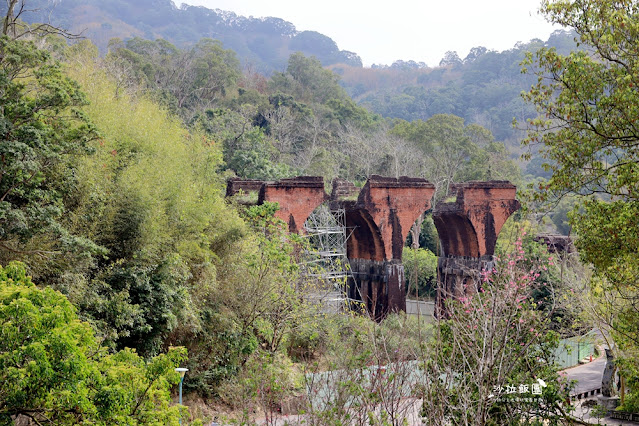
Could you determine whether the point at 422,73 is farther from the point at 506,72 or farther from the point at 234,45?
the point at 234,45

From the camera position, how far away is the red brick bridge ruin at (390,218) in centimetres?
1736

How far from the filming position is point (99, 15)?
8575 cm

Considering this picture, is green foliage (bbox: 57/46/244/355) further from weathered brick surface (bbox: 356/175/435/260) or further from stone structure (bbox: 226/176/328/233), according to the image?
weathered brick surface (bbox: 356/175/435/260)

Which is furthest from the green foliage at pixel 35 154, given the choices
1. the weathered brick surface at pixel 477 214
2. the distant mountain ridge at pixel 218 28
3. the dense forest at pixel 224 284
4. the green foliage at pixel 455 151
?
the distant mountain ridge at pixel 218 28

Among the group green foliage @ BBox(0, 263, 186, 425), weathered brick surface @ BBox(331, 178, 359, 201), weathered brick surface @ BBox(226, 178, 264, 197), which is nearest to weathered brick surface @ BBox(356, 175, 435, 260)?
weathered brick surface @ BBox(331, 178, 359, 201)

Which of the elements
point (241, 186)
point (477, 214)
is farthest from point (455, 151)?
point (241, 186)

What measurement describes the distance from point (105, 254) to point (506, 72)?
195 ft

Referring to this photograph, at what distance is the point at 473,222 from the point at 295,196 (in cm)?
673

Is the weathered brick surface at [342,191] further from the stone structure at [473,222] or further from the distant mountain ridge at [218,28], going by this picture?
the distant mountain ridge at [218,28]

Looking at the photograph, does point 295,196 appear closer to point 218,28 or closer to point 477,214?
point 477,214

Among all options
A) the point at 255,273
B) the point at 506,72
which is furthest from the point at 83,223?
the point at 506,72

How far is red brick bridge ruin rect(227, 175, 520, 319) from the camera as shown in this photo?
683 inches

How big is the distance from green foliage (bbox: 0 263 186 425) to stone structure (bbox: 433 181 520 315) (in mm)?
16455

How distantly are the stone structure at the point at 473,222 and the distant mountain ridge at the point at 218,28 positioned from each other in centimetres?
6374
